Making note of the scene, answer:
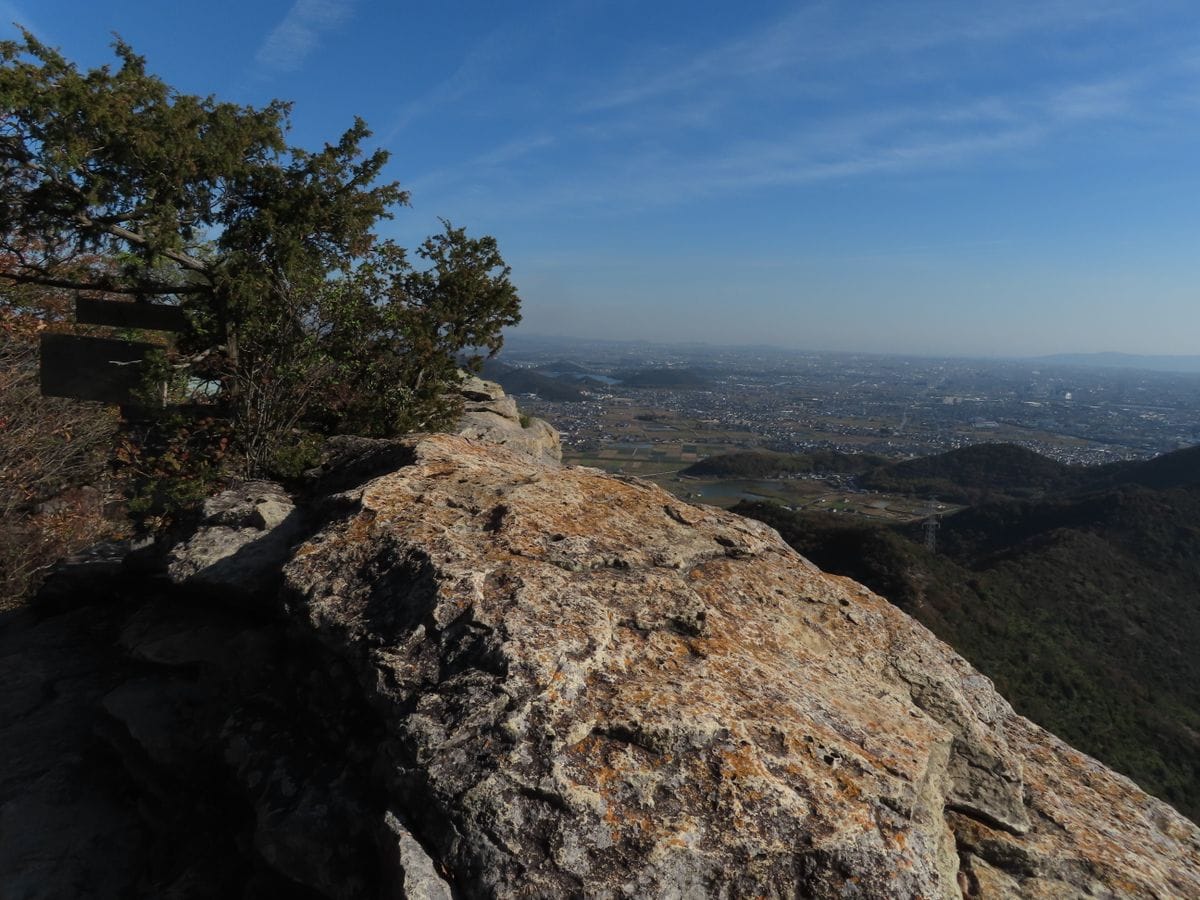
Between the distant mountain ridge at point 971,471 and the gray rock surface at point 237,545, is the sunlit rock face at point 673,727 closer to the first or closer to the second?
the gray rock surface at point 237,545

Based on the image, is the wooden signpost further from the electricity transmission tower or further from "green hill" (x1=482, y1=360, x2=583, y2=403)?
"green hill" (x1=482, y1=360, x2=583, y2=403)

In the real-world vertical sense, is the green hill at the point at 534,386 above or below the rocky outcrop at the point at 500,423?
below

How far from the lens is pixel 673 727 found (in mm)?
3479

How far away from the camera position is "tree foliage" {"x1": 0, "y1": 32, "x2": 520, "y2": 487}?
8750 millimetres

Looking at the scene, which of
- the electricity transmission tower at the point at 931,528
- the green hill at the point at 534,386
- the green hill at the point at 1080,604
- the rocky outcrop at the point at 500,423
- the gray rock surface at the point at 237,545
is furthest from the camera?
the green hill at the point at 534,386

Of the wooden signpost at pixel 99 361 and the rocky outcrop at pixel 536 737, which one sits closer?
the rocky outcrop at pixel 536 737

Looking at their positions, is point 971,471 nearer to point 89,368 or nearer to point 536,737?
point 89,368

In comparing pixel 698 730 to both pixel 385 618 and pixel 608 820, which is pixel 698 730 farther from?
pixel 385 618

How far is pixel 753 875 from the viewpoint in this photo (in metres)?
2.98

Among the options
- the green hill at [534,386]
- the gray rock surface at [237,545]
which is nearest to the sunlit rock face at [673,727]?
the gray rock surface at [237,545]

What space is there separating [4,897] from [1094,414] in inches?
8079

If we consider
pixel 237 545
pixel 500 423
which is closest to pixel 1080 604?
pixel 500 423

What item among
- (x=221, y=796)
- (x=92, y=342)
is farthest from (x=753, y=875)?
(x=92, y=342)

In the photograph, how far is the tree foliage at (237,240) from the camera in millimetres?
8750
